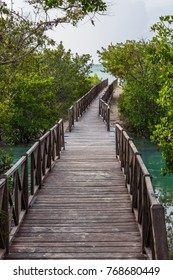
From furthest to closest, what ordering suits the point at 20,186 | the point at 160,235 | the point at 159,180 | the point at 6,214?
the point at 159,180, the point at 20,186, the point at 6,214, the point at 160,235

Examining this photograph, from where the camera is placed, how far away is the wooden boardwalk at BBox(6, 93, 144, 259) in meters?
5.75

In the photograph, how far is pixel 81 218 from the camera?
7.06m

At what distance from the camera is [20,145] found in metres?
22.3

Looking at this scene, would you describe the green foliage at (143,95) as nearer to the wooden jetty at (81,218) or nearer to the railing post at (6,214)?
the wooden jetty at (81,218)

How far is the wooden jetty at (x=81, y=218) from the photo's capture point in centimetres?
575

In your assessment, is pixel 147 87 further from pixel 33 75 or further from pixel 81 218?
pixel 81 218

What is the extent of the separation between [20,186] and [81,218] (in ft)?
3.54

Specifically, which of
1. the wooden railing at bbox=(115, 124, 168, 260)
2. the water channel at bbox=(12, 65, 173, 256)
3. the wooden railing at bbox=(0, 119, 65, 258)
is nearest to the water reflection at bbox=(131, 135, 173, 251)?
the water channel at bbox=(12, 65, 173, 256)

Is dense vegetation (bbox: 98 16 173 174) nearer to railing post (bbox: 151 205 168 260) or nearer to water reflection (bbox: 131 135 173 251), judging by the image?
water reflection (bbox: 131 135 173 251)

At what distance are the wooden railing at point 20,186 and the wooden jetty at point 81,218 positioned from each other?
13 centimetres

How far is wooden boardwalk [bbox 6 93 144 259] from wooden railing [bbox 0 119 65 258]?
140 mm

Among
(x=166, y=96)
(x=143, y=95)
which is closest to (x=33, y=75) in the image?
(x=143, y=95)

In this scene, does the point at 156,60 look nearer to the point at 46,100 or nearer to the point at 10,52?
the point at 10,52
